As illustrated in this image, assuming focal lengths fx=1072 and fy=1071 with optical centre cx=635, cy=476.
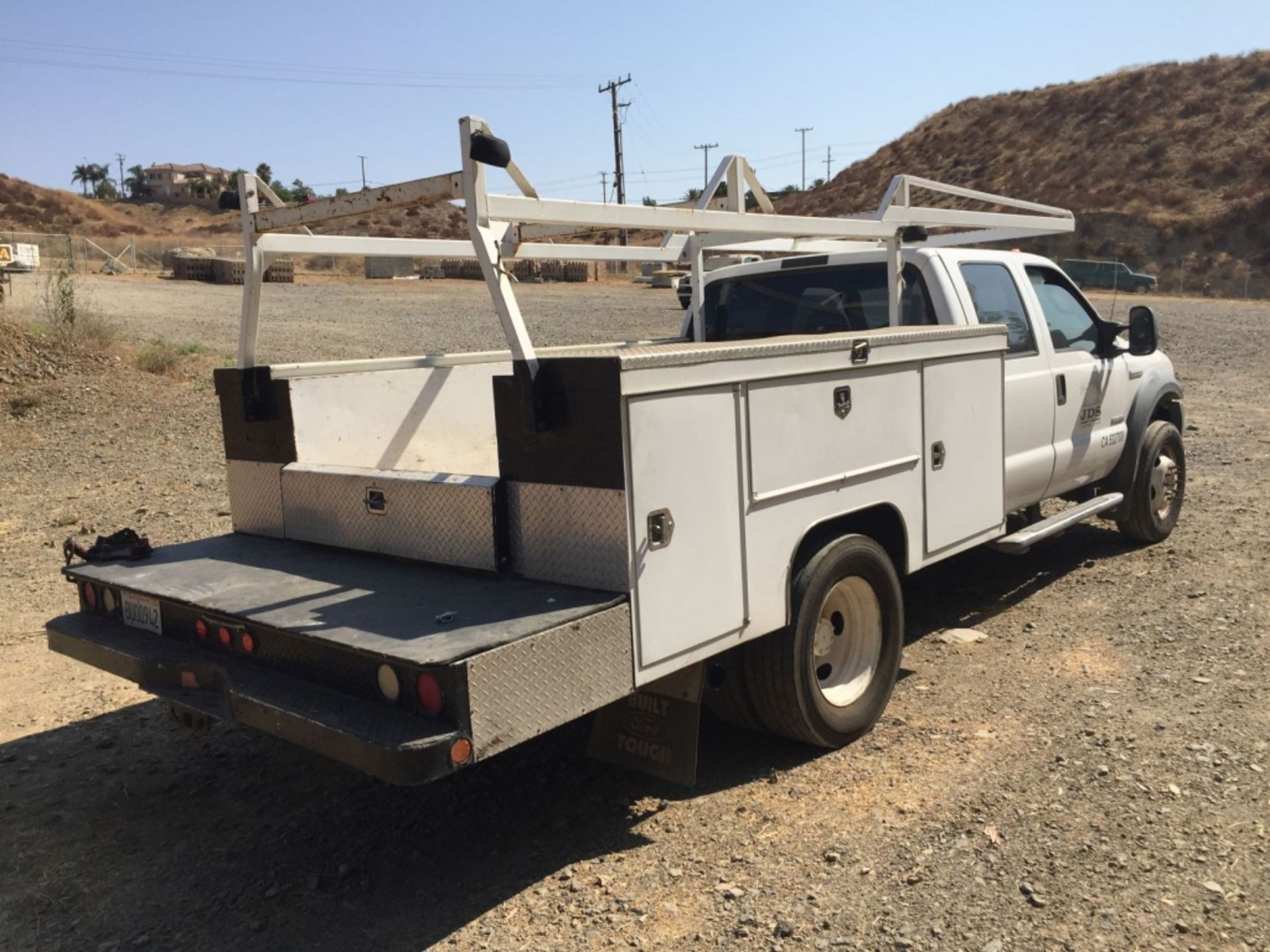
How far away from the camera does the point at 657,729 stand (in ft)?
12.8

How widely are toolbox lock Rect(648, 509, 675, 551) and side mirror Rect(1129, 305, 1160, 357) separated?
4786 millimetres

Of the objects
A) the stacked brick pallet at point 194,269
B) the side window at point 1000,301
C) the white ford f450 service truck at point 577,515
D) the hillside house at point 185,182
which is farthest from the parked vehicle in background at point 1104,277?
the hillside house at point 185,182

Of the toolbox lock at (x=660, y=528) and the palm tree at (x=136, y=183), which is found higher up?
the palm tree at (x=136, y=183)

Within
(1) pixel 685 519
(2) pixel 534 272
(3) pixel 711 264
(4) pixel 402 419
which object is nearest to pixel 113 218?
(2) pixel 534 272

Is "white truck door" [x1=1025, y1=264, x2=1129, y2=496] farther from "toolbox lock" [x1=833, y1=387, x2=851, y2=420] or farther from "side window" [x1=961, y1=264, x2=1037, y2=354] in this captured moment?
"toolbox lock" [x1=833, y1=387, x2=851, y2=420]

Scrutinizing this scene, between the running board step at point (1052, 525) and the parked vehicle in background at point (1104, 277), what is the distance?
3823 centimetres

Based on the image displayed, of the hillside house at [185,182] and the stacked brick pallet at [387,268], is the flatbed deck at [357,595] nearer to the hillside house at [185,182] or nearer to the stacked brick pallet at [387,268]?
the stacked brick pallet at [387,268]

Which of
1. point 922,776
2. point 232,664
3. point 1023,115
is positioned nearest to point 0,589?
point 232,664

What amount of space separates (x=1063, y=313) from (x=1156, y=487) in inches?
63.1

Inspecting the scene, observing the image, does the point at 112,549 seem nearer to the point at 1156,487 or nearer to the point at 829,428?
the point at 829,428

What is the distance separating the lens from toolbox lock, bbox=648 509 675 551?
3.33 metres

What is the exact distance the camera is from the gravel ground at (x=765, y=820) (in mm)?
3262

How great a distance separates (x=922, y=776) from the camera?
13.6 feet

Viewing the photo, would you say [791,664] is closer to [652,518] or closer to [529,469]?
[652,518]
